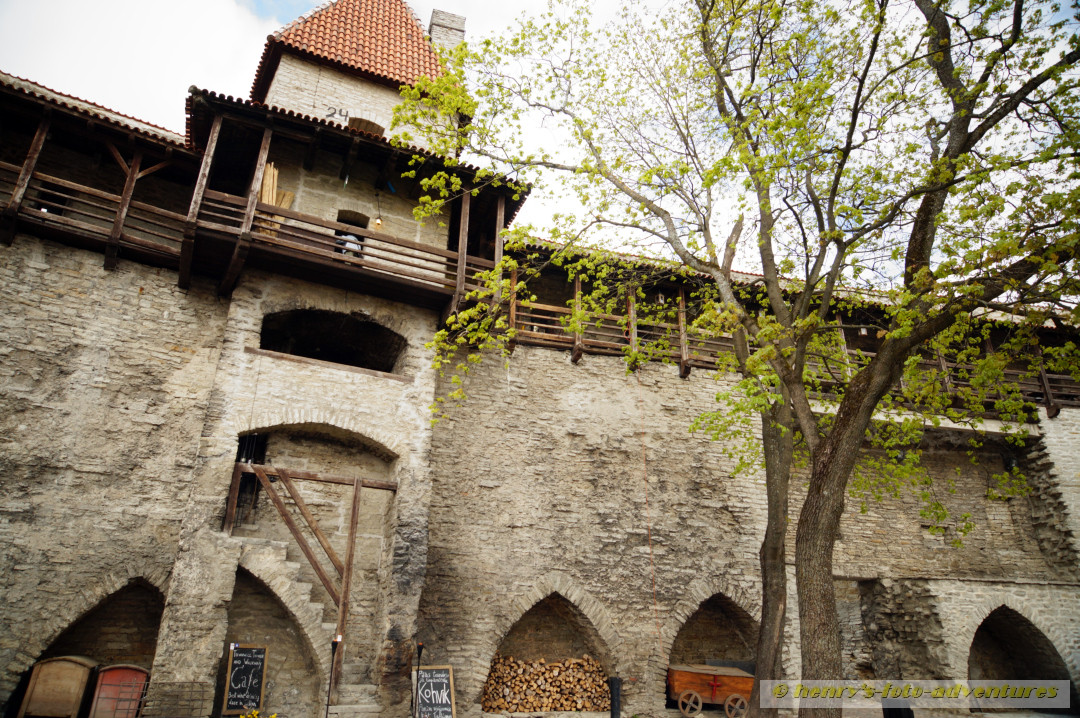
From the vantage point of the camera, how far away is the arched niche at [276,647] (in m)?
8.83

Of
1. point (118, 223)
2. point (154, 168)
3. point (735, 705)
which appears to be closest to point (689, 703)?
point (735, 705)

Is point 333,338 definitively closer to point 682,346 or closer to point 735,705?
point 682,346

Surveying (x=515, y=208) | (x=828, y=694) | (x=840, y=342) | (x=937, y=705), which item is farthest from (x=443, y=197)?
(x=937, y=705)

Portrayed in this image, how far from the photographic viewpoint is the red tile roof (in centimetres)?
1448

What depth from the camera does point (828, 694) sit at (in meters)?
6.40

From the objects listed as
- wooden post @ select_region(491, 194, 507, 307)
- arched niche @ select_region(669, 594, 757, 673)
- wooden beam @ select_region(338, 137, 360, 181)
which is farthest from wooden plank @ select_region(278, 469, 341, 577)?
arched niche @ select_region(669, 594, 757, 673)

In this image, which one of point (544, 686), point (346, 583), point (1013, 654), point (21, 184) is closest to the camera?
point (346, 583)

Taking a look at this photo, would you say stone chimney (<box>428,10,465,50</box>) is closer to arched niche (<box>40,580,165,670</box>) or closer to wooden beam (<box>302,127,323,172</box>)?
wooden beam (<box>302,127,323,172</box>)

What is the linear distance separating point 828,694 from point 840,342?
5.92 meters

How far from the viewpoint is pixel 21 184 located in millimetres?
9242

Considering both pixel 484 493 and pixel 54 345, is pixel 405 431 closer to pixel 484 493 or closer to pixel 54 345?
pixel 484 493

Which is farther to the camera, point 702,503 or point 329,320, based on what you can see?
point 702,503

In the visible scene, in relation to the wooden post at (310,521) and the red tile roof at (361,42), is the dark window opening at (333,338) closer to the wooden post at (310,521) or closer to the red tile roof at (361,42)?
the wooden post at (310,521)

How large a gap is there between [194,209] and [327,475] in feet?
14.7
